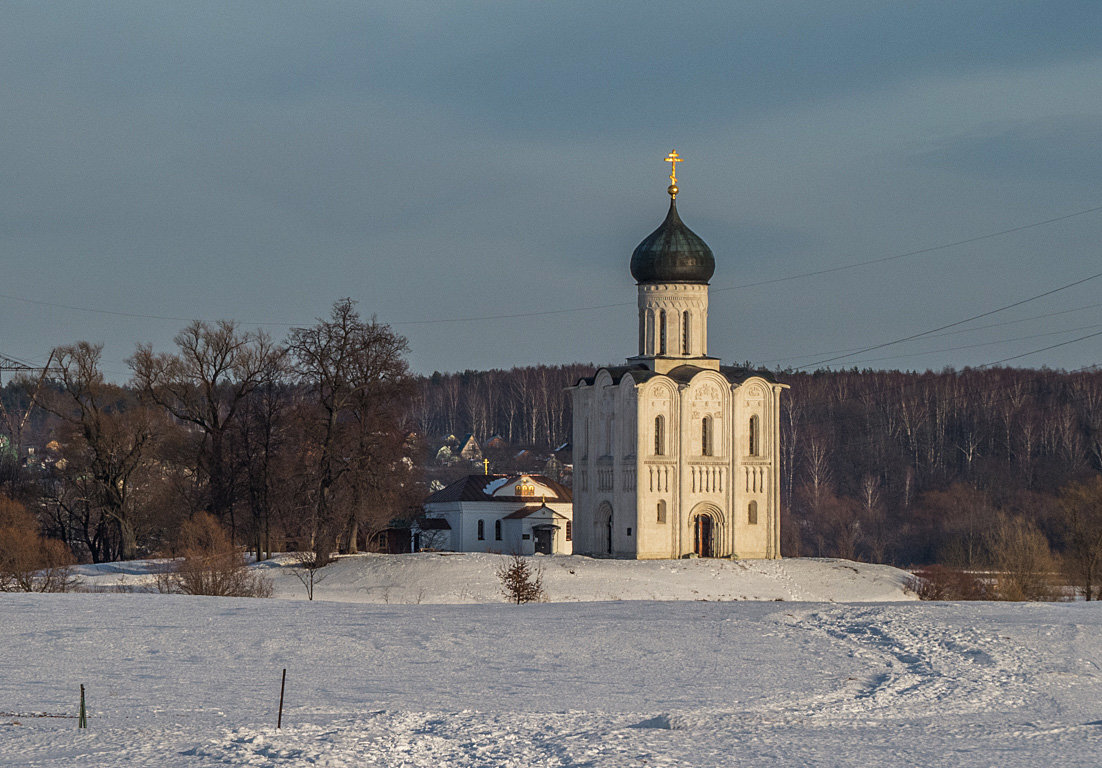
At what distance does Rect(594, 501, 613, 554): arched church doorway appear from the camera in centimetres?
4728

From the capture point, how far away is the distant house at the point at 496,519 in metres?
60.4

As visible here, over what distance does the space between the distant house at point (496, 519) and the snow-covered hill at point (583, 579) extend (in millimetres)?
17470

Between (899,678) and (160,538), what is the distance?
3974 cm

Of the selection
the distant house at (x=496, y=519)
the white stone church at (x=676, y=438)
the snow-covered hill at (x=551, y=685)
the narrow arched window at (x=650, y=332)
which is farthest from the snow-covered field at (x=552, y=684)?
the distant house at (x=496, y=519)

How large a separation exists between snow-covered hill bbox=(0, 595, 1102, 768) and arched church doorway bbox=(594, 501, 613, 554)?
21.5 metres

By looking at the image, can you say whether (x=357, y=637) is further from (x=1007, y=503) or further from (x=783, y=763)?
(x=1007, y=503)

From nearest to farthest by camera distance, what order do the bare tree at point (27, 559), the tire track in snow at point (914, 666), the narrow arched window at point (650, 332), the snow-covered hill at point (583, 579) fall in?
the tire track in snow at point (914, 666)
the bare tree at point (27, 559)
the snow-covered hill at point (583, 579)
the narrow arched window at point (650, 332)

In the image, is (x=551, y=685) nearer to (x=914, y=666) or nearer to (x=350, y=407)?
(x=914, y=666)

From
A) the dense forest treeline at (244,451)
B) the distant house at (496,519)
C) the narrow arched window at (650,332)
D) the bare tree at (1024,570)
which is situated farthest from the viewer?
the distant house at (496,519)

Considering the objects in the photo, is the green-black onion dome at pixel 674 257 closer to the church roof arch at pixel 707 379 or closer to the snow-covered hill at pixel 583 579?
the church roof arch at pixel 707 379

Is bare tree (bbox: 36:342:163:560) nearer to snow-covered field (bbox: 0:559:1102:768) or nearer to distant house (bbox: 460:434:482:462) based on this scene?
snow-covered field (bbox: 0:559:1102:768)

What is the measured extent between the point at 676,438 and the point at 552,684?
96.9ft

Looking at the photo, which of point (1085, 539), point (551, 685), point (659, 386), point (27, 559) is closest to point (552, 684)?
point (551, 685)

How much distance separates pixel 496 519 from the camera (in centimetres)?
6184
